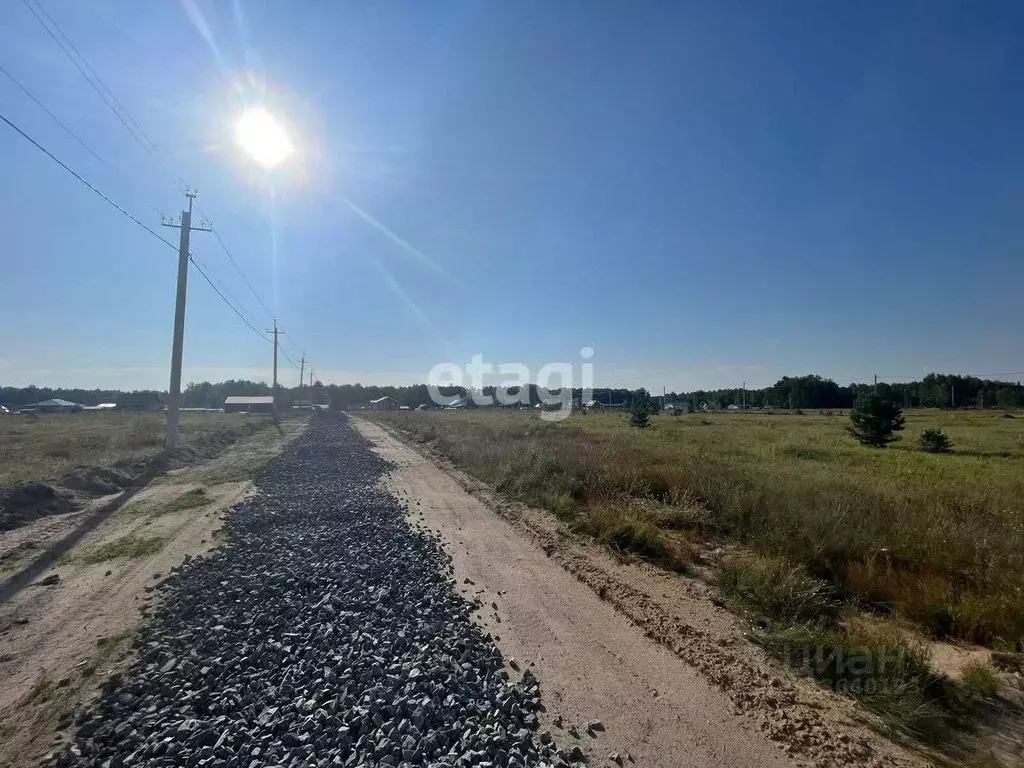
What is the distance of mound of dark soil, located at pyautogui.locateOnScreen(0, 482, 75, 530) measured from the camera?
10.2 m

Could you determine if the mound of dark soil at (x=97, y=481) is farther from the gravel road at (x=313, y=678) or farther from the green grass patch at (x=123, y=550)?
the gravel road at (x=313, y=678)

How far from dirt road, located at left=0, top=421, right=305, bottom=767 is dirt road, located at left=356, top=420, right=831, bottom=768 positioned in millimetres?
3665

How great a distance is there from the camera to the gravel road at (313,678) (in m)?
3.42

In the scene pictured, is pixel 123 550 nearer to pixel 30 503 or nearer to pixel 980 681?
pixel 30 503

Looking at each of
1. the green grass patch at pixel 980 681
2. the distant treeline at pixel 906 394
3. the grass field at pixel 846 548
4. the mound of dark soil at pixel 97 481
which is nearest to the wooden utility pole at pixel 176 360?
the mound of dark soil at pixel 97 481

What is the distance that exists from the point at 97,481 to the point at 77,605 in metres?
10.0

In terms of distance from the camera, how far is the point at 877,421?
28.1 m

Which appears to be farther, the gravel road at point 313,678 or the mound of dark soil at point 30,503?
the mound of dark soil at point 30,503

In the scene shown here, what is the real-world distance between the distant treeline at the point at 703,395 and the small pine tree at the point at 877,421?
62.3 m

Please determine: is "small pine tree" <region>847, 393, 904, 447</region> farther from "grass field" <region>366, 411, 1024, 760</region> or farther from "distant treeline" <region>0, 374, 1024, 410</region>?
"distant treeline" <region>0, 374, 1024, 410</region>

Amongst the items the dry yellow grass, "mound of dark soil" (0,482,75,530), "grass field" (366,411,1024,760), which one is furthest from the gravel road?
"mound of dark soil" (0,482,75,530)

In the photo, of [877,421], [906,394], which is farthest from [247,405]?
[906,394]

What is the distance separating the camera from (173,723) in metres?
3.68

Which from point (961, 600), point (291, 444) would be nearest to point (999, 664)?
point (961, 600)
